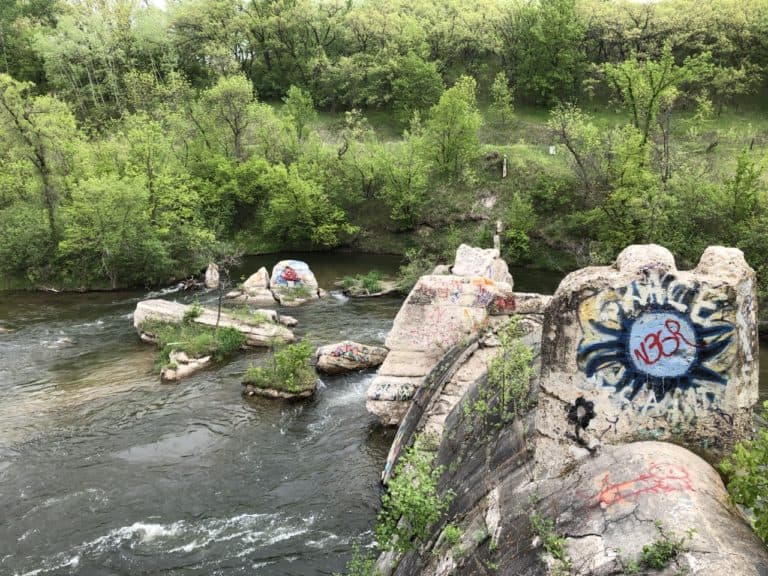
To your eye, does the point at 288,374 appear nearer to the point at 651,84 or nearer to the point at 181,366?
the point at 181,366

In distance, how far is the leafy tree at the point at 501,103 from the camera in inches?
2031

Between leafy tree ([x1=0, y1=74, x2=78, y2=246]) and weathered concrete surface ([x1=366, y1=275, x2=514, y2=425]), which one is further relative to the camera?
leafy tree ([x1=0, y1=74, x2=78, y2=246])

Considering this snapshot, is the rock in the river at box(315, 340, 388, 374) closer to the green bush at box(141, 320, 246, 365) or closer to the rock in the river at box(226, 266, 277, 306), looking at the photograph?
the green bush at box(141, 320, 246, 365)

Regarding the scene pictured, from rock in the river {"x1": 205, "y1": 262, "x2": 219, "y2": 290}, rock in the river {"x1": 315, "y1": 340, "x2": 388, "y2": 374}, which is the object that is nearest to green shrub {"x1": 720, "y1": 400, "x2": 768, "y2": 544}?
rock in the river {"x1": 315, "y1": 340, "x2": 388, "y2": 374}

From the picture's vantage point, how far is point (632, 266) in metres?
6.02

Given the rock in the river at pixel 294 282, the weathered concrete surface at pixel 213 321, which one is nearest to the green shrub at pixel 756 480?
the weathered concrete surface at pixel 213 321

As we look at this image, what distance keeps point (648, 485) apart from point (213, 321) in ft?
65.0

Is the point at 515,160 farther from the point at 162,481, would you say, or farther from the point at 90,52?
the point at 90,52

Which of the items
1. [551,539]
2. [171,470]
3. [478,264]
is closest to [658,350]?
[551,539]

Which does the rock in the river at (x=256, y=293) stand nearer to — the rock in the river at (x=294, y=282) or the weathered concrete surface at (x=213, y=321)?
the rock in the river at (x=294, y=282)

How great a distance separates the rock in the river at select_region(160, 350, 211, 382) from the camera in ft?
60.7

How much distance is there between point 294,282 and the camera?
2931 cm

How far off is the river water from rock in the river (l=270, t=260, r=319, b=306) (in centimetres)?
821

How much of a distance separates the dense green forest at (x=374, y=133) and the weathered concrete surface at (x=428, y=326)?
17236 mm
